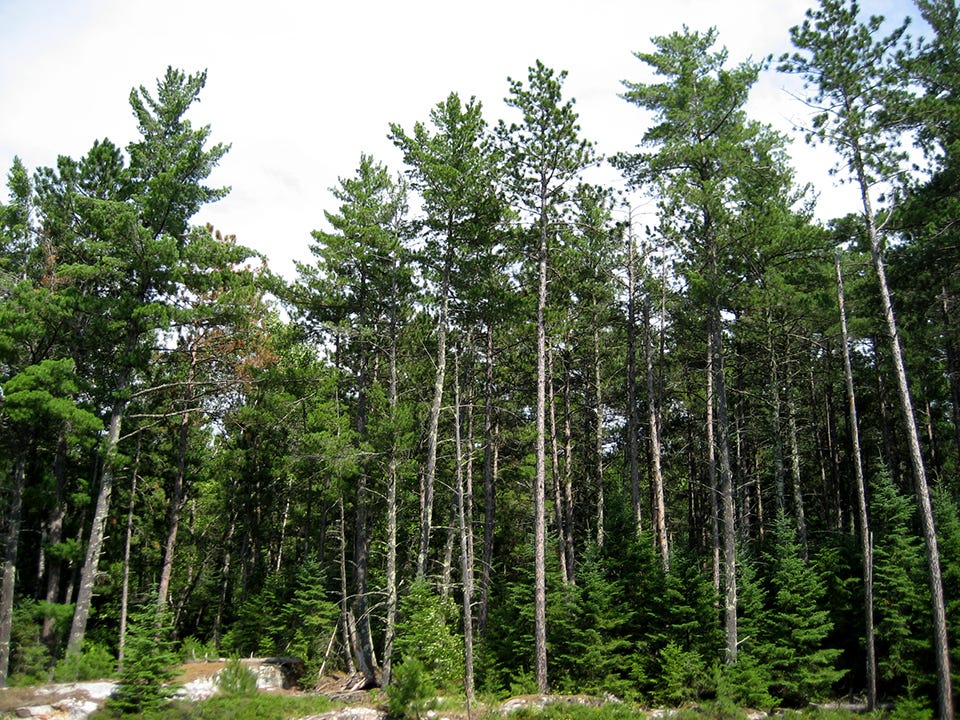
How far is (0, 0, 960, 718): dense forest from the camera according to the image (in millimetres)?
15352

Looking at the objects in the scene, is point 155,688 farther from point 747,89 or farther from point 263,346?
point 747,89

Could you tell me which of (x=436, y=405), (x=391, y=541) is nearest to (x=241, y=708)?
(x=391, y=541)

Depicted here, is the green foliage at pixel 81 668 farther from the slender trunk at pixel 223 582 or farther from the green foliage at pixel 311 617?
the slender trunk at pixel 223 582

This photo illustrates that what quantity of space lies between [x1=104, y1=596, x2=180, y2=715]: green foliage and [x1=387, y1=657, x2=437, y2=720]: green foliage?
5.07 meters

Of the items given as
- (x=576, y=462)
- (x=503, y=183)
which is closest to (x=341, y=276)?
(x=503, y=183)

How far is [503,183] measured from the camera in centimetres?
1783

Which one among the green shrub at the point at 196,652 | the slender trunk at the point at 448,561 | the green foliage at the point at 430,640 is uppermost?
the slender trunk at the point at 448,561

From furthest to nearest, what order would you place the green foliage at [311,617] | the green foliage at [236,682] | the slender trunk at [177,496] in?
Result: the green foliage at [311,617], the slender trunk at [177,496], the green foliage at [236,682]

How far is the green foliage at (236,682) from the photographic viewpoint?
16047 millimetres

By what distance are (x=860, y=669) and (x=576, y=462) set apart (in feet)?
50.5

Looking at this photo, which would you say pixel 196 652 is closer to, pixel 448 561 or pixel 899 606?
pixel 448 561

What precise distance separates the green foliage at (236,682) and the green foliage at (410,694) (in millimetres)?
4839

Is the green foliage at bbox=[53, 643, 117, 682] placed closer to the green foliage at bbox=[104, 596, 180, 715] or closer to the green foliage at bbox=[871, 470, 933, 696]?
the green foliage at bbox=[104, 596, 180, 715]

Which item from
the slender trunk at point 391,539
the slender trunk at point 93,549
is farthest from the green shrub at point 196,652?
the slender trunk at point 391,539
